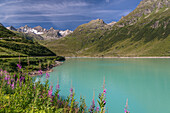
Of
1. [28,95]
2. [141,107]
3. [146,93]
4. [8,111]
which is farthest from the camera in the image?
[146,93]

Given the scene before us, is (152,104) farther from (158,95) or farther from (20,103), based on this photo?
(20,103)

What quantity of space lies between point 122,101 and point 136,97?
16.0 ft

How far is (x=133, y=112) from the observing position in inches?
819

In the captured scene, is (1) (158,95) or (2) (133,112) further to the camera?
(1) (158,95)

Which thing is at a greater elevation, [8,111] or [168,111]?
[8,111]

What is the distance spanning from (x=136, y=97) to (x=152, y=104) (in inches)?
164

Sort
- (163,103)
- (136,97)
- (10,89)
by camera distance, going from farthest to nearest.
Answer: (136,97) < (163,103) < (10,89)

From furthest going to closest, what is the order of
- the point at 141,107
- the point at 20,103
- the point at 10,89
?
the point at 141,107, the point at 10,89, the point at 20,103

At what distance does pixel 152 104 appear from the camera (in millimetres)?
24562

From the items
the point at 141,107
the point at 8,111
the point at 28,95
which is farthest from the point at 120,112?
the point at 8,111

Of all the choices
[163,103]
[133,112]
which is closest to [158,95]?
[163,103]

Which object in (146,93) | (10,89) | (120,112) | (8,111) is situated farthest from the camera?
(146,93)

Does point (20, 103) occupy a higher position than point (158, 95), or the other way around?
point (20, 103)

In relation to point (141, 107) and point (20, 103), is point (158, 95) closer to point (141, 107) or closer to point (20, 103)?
point (141, 107)
